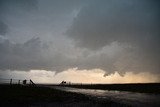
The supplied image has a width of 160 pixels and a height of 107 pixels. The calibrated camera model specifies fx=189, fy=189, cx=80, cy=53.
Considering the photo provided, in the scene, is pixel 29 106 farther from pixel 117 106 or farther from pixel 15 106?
pixel 117 106

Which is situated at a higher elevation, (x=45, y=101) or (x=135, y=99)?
(x=45, y=101)

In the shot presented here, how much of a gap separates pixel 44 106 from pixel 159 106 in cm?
1040

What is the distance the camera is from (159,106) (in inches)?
681

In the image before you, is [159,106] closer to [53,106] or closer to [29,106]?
[53,106]

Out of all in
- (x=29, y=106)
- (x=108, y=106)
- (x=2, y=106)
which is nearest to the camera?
(x=2, y=106)

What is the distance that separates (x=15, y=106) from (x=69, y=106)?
4586 millimetres

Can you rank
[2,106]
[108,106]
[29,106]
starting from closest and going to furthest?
[2,106], [29,106], [108,106]

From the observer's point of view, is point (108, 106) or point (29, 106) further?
point (108, 106)

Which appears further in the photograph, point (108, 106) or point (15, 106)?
point (108, 106)

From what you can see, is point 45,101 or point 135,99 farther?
point 135,99

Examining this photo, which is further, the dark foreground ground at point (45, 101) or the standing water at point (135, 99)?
the standing water at point (135, 99)

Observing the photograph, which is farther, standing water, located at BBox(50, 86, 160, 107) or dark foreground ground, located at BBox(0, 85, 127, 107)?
standing water, located at BBox(50, 86, 160, 107)

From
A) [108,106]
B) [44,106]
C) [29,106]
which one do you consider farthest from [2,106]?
[108,106]

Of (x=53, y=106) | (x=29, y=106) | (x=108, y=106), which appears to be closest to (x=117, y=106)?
(x=108, y=106)
